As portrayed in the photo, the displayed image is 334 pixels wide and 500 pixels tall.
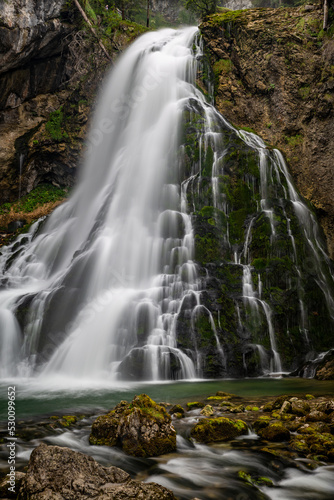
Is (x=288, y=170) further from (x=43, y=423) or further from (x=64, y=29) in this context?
(x=64, y=29)

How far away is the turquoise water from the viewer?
6046 millimetres

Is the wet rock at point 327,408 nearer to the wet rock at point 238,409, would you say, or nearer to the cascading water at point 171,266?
the wet rock at point 238,409

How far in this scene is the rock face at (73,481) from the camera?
2.47 meters

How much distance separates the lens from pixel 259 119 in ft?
70.1

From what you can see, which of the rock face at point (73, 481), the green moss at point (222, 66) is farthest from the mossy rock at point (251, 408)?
the green moss at point (222, 66)

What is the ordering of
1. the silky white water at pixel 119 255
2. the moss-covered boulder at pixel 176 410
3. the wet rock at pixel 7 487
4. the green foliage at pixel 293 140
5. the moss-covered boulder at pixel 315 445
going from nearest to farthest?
the wet rock at pixel 7 487 → the moss-covered boulder at pixel 315 445 → the moss-covered boulder at pixel 176 410 → the silky white water at pixel 119 255 → the green foliage at pixel 293 140

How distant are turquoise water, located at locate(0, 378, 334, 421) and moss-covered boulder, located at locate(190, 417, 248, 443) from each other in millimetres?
2048

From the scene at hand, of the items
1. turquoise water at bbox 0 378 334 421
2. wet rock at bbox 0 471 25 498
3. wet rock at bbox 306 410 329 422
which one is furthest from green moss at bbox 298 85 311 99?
wet rock at bbox 0 471 25 498

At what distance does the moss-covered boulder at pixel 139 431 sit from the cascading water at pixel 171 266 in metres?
4.81

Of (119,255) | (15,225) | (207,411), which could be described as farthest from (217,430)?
(15,225)

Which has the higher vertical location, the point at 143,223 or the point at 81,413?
the point at 143,223

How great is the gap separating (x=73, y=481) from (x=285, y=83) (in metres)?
22.9

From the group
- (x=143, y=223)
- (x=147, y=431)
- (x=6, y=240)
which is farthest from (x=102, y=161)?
(x=147, y=431)

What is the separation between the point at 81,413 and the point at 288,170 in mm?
14275
